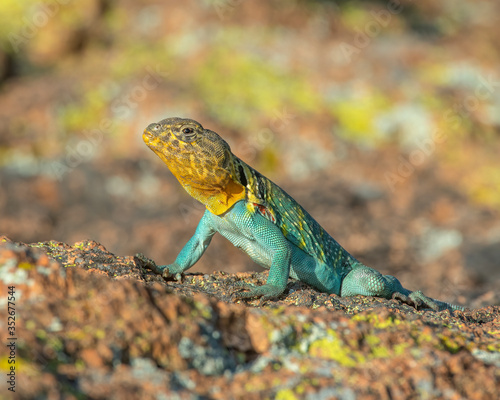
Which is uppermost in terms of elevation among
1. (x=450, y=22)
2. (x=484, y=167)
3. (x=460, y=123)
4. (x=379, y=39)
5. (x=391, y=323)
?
(x=450, y=22)

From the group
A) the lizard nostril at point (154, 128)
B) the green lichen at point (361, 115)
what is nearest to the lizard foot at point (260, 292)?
the lizard nostril at point (154, 128)

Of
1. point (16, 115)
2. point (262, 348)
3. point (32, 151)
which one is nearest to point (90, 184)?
point (32, 151)

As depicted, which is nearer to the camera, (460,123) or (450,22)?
(460,123)

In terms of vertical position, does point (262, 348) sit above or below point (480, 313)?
below

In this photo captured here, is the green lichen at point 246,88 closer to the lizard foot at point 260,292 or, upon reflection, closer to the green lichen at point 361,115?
the green lichen at point 361,115

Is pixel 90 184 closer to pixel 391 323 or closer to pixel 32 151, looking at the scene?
pixel 32 151

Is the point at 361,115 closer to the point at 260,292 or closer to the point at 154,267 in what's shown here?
the point at 154,267
